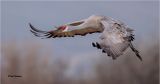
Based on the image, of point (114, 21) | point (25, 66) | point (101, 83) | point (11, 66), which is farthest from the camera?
point (101, 83)

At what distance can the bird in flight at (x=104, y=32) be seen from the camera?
213 centimetres

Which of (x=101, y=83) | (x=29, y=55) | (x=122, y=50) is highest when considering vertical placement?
(x=122, y=50)

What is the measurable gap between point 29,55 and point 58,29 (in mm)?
1682

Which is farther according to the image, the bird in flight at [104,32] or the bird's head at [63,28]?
the bird's head at [63,28]

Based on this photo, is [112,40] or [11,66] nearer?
[112,40]

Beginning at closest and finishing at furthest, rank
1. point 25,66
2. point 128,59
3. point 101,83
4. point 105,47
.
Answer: point 105,47 < point 25,66 < point 101,83 < point 128,59

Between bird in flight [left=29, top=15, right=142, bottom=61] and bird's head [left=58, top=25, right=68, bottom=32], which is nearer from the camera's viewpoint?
bird in flight [left=29, top=15, right=142, bottom=61]

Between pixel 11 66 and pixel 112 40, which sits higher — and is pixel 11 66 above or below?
below

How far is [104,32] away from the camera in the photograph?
7.34 ft

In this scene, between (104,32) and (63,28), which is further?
(63,28)

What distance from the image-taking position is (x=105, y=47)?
2123 millimetres

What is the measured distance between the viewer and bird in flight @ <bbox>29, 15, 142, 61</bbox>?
2.13m

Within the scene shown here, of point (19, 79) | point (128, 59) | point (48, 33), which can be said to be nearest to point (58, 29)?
point (48, 33)

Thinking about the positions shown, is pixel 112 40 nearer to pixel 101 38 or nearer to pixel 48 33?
pixel 101 38
